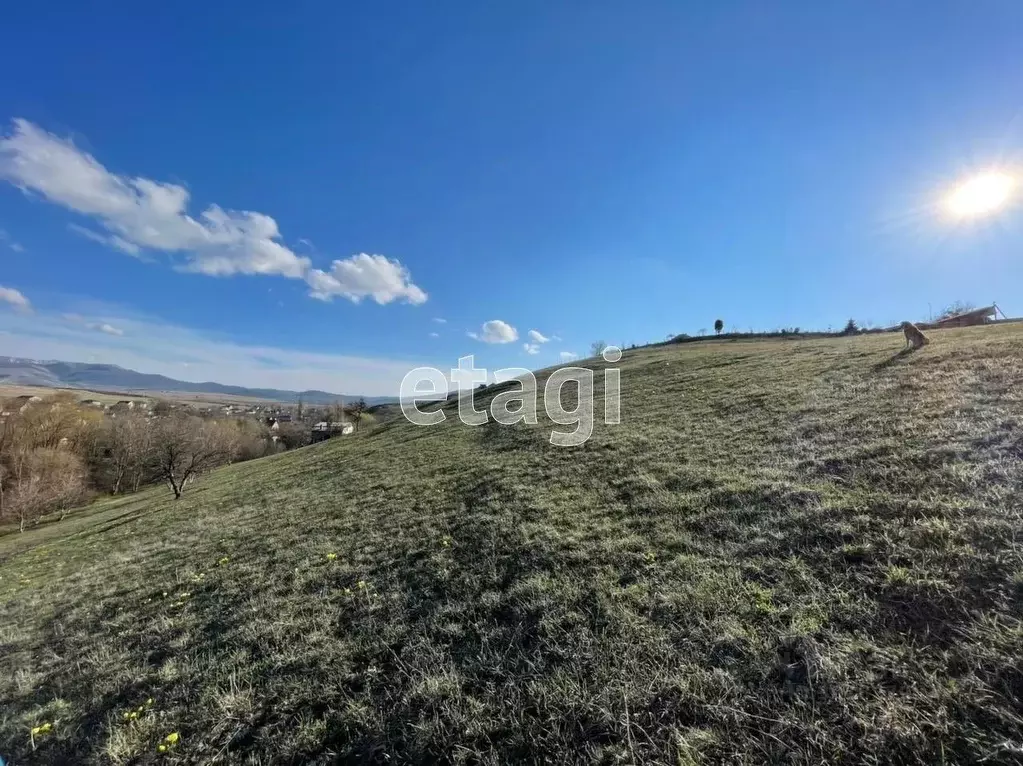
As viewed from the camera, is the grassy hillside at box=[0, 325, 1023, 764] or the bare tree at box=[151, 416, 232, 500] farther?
the bare tree at box=[151, 416, 232, 500]

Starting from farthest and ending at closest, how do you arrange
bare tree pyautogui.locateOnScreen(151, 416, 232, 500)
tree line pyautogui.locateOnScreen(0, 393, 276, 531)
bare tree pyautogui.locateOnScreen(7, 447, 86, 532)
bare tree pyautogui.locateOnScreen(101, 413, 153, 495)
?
bare tree pyautogui.locateOnScreen(101, 413, 153, 495)
bare tree pyautogui.locateOnScreen(7, 447, 86, 532)
tree line pyautogui.locateOnScreen(0, 393, 276, 531)
bare tree pyautogui.locateOnScreen(151, 416, 232, 500)

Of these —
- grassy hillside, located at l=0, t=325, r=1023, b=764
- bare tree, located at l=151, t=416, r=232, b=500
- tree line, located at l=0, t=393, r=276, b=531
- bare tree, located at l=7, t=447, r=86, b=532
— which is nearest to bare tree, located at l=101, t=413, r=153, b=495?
tree line, located at l=0, t=393, r=276, b=531

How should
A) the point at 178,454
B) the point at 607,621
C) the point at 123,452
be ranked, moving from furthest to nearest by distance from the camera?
the point at 123,452 < the point at 178,454 < the point at 607,621

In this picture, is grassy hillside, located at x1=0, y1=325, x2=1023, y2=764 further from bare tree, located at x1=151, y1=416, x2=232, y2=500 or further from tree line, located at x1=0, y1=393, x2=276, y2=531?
tree line, located at x1=0, y1=393, x2=276, y2=531

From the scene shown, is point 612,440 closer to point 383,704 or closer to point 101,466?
point 383,704

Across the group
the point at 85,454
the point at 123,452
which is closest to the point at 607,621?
the point at 123,452

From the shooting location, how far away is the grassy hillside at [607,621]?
3.02 meters

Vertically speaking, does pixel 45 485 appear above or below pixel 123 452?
below

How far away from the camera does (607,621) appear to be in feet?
14.4

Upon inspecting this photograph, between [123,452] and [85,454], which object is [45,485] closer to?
[123,452]

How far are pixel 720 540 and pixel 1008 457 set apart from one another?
4760 mm

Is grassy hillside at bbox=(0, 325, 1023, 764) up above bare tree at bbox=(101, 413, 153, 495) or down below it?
above

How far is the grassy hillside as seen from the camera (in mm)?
3021

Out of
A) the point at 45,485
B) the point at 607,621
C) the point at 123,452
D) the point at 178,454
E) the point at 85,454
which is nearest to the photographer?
the point at 607,621
